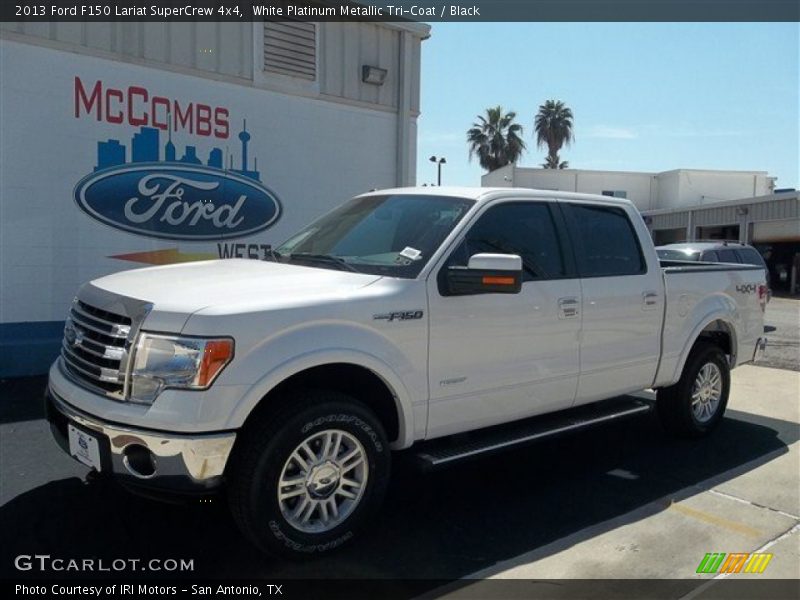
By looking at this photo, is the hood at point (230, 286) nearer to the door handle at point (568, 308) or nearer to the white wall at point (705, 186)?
the door handle at point (568, 308)

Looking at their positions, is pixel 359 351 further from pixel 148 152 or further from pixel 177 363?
pixel 148 152

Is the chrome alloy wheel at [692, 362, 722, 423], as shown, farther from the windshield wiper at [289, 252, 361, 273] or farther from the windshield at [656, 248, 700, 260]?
the windshield at [656, 248, 700, 260]

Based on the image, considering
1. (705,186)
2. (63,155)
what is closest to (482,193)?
(63,155)

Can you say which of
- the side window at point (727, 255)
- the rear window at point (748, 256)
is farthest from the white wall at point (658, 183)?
the side window at point (727, 255)

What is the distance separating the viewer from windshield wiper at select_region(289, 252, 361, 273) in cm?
405

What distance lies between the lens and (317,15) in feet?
31.4

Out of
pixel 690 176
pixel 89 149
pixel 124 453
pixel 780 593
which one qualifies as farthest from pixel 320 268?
pixel 690 176

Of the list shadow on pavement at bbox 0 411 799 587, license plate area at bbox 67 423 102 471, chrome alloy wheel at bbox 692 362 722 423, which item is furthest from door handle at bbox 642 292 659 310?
license plate area at bbox 67 423 102 471

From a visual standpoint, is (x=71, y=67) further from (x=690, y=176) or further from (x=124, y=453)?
(x=690, y=176)

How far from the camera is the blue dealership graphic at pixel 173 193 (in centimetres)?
803

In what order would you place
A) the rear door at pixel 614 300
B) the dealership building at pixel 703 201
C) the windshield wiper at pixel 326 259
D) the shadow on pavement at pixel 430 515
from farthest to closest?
the dealership building at pixel 703 201 → the rear door at pixel 614 300 → the windshield wiper at pixel 326 259 → the shadow on pavement at pixel 430 515

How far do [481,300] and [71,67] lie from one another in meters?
6.07

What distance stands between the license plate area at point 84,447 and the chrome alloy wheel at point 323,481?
0.88 metres

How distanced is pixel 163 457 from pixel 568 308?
2.70 meters
